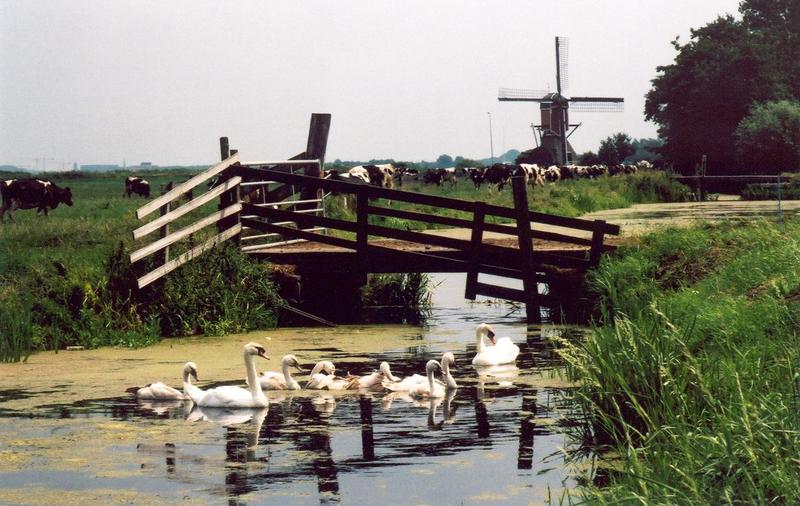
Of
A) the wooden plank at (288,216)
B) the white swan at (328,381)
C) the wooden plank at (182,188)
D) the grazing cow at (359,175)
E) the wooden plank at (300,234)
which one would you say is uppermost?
the grazing cow at (359,175)

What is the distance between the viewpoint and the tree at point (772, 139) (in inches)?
2379

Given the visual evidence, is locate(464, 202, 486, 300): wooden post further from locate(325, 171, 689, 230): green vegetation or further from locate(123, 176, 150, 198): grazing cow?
locate(123, 176, 150, 198): grazing cow

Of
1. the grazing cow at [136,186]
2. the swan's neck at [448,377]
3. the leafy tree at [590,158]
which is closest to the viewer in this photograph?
the swan's neck at [448,377]

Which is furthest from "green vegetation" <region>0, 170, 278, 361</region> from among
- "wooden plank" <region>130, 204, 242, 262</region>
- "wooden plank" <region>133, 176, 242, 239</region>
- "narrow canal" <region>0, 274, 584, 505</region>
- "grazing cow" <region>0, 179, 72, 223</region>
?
"grazing cow" <region>0, 179, 72, 223</region>

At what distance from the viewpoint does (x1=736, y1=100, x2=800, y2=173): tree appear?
60.4 meters

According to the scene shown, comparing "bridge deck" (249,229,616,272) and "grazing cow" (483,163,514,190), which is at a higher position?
"grazing cow" (483,163,514,190)

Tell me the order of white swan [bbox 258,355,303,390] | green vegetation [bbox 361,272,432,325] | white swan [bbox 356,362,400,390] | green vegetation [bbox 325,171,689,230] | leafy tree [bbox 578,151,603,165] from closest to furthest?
white swan [bbox 356,362,400,390] → white swan [bbox 258,355,303,390] → green vegetation [bbox 361,272,432,325] → green vegetation [bbox 325,171,689,230] → leafy tree [bbox 578,151,603,165]

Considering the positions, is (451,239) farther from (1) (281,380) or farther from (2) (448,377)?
(1) (281,380)

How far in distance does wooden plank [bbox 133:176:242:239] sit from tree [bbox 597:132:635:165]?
8837 centimetres

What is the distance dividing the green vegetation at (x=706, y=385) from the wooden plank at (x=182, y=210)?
6.04 meters

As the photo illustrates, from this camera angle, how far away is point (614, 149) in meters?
107

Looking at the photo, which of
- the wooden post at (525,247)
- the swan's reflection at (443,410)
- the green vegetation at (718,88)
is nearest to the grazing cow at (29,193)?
the wooden post at (525,247)

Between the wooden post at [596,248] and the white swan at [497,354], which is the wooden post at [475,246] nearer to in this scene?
the wooden post at [596,248]

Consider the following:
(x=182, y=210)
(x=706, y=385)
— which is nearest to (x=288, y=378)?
(x=182, y=210)
